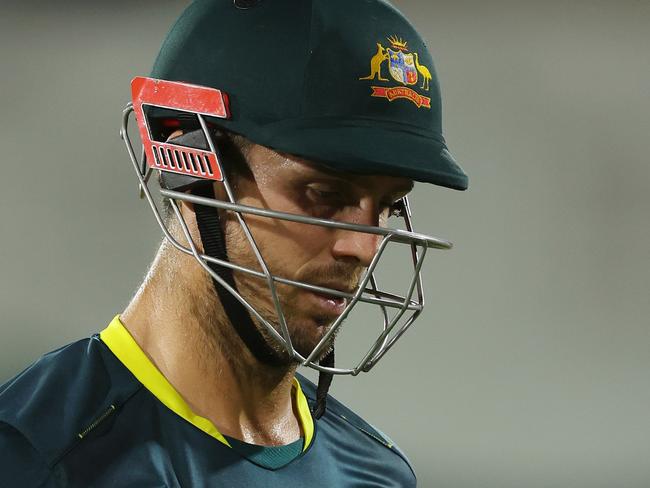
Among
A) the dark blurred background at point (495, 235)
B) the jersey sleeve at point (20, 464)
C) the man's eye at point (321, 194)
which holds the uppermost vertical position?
the man's eye at point (321, 194)

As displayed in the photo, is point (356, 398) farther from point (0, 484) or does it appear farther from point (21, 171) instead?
point (0, 484)

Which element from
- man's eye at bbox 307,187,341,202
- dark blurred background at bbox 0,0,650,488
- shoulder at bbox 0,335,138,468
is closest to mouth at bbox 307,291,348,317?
man's eye at bbox 307,187,341,202

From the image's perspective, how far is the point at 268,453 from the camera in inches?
49.4

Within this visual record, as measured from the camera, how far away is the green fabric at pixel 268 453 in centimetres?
122

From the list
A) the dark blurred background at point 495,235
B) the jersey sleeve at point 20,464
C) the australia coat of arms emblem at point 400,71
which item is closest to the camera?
the jersey sleeve at point 20,464

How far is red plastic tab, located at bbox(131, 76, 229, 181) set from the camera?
3.74 feet

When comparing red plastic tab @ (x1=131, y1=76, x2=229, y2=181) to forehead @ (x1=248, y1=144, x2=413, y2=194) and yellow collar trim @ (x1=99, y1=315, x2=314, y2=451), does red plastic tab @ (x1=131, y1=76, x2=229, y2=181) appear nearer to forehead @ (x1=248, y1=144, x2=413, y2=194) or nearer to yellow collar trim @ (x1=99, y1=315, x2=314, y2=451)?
forehead @ (x1=248, y1=144, x2=413, y2=194)

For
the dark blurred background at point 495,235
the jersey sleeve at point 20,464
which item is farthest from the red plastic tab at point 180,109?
the dark blurred background at point 495,235

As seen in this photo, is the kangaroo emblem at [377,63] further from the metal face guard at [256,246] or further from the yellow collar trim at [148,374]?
the yellow collar trim at [148,374]

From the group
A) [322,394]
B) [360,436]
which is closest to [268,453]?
[322,394]

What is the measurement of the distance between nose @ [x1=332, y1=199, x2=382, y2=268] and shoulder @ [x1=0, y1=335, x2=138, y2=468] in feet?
0.88

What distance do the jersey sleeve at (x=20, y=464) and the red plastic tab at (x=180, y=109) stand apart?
1.07 ft

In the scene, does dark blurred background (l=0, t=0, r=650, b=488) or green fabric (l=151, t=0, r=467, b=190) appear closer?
green fabric (l=151, t=0, r=467, b=190)

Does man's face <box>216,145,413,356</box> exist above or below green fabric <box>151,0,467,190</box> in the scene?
below
